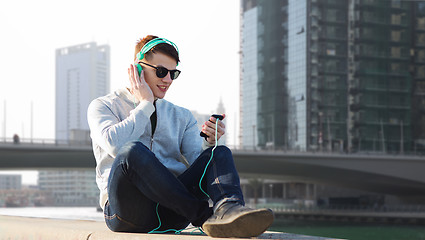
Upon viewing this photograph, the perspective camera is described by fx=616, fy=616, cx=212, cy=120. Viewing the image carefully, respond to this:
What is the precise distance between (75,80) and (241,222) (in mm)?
159180

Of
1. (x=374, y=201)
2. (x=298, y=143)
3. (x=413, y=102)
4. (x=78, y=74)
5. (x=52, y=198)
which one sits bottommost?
(x=52, y=198)

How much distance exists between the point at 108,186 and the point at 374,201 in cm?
5642

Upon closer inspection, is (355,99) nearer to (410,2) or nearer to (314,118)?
(314,118)

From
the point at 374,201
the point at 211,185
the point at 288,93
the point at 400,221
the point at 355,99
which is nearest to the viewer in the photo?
the point at 211,185

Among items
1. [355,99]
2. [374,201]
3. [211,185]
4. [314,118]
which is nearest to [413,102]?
[355,99]

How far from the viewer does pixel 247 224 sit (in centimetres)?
276

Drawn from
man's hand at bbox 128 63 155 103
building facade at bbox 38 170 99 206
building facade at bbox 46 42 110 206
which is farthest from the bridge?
building facade at bbox 38 170 99 206

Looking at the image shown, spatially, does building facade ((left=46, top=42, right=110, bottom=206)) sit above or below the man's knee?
above

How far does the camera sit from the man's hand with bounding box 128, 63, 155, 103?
133 inches

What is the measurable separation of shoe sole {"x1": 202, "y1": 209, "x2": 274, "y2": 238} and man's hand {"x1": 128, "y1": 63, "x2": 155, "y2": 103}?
0.92 meters

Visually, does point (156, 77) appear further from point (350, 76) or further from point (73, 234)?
point (350, 76)

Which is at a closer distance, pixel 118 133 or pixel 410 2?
pixel 118 133

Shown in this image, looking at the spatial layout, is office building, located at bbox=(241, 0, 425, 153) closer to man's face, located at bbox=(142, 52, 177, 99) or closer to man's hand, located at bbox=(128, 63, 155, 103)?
man's face, located at bbox=(142, 52, 177, 99)

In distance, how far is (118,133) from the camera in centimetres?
316
